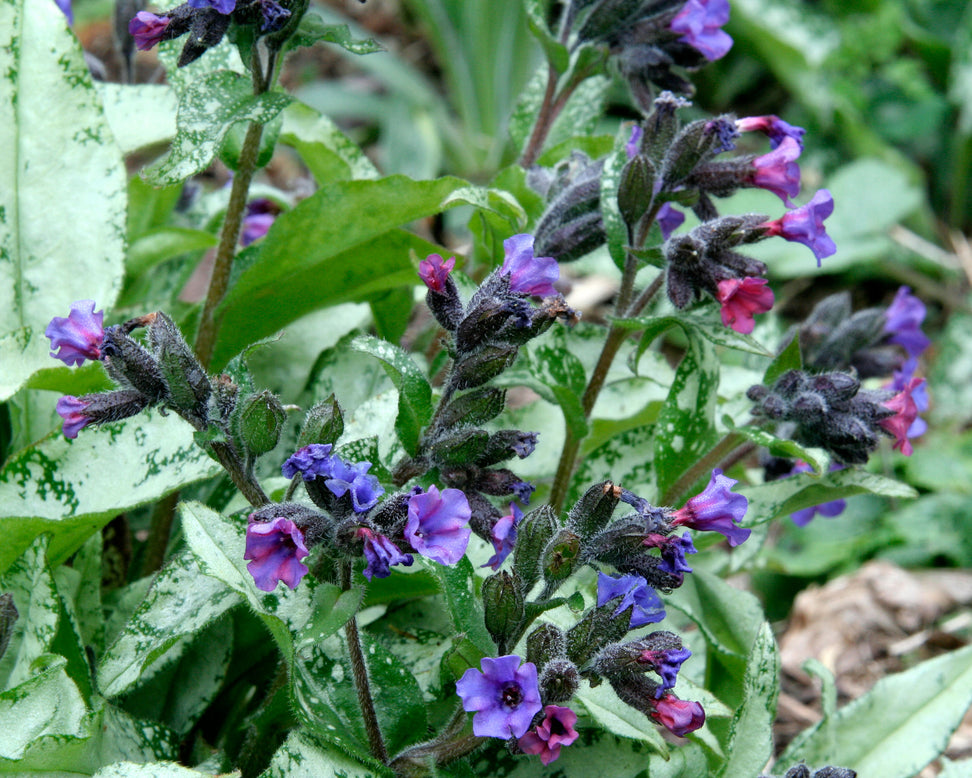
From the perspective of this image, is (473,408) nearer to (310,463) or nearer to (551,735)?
(310,463)

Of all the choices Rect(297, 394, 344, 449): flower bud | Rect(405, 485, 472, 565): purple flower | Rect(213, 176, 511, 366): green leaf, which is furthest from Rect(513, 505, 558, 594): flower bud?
Rect(213, 176, 511, 366): green leaf

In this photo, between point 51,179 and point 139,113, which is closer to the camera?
point 51,179

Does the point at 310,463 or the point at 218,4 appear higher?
the point at 218,4

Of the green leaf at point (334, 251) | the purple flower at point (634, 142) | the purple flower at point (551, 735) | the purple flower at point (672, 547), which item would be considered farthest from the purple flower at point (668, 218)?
the purple flower at point (551, 735)

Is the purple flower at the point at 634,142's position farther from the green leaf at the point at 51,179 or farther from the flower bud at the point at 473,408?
the green leaf at the point at 51,179

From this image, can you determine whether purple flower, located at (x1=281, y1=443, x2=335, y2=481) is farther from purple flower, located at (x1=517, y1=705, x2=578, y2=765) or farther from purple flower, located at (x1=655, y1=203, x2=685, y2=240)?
purple flower, located at (x1=655, y1=203, x2=685, y2=240)

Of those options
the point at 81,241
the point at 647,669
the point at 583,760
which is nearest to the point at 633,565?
the point at 647,669

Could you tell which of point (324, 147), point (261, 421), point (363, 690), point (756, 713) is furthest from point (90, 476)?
point (756, 713)
